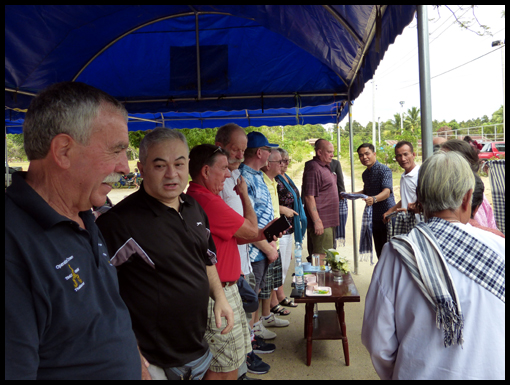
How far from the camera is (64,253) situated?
961mm

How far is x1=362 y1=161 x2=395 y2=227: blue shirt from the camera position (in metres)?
5.18

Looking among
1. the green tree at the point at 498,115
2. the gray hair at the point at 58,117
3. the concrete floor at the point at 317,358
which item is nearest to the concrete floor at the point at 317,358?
the concrete floor at the point at 317,358

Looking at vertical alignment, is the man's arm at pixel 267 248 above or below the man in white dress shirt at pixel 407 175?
below

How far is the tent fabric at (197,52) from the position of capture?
3.21 m

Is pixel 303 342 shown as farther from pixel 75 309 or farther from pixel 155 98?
pixel 155 98

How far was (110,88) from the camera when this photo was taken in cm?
511

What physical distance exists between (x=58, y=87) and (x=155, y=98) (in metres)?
4.43

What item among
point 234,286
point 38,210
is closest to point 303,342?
point 234,286

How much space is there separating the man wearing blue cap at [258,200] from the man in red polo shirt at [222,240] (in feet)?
3.18

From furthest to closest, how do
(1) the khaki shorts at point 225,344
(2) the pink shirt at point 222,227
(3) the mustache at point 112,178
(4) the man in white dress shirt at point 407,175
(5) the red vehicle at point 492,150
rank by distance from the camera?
1. (5) the red vehicle at point 492,150
2. (4) the man in white dress shirt at point 407,175
3. (2) the pink shirt at point 222,227
4. (1) the khaki shorts at point 225,344
5. (3) the mustache at point 112,178

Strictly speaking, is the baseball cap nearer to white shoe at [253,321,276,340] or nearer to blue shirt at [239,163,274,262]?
blue shirt at [239,163,274,262]

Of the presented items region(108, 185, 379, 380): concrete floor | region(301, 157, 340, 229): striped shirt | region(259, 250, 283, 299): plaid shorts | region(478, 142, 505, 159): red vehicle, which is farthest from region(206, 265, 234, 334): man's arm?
region(478, 142, 505, 159): red vehicle

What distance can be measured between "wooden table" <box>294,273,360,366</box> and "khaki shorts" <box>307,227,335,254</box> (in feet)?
4.84

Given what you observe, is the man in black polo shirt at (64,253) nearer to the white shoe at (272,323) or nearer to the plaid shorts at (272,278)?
the plaid shorts at (272,278)
